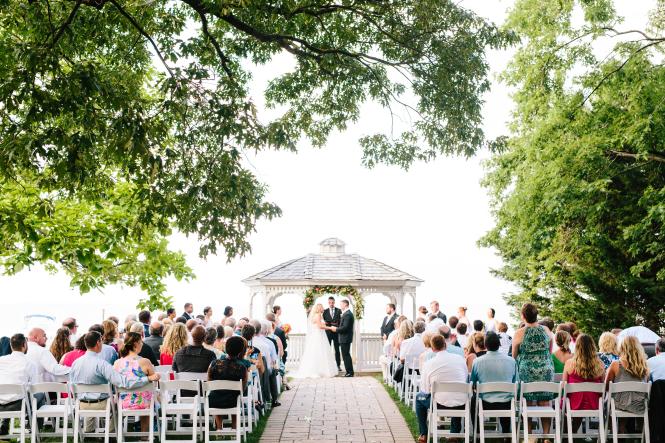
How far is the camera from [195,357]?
9.40 metres

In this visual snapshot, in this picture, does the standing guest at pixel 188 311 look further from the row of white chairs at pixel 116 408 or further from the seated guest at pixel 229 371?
the seated guest at pixel 229 371

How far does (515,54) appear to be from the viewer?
68.8 feet

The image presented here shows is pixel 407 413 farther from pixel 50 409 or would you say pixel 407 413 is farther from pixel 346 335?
pixel 346 335

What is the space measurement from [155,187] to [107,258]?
13.4 meters

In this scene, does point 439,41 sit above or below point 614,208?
above

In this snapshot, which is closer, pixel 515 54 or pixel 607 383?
pixel 607 383

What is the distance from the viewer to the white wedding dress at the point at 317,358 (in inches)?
732

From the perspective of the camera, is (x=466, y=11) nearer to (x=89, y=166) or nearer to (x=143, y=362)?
A: (x=89, y=166)

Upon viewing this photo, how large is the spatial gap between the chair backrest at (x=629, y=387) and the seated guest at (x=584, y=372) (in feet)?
1.00

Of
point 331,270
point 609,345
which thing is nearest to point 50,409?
point 609,345

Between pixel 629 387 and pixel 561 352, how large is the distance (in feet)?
5.35

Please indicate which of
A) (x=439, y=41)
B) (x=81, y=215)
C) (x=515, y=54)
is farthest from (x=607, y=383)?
(x=81, y=215)

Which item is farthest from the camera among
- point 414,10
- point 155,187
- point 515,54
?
point 515,54

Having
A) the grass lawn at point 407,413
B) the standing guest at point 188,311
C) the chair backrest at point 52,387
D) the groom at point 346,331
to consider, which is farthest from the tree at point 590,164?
the chair backrest at point 52,387
